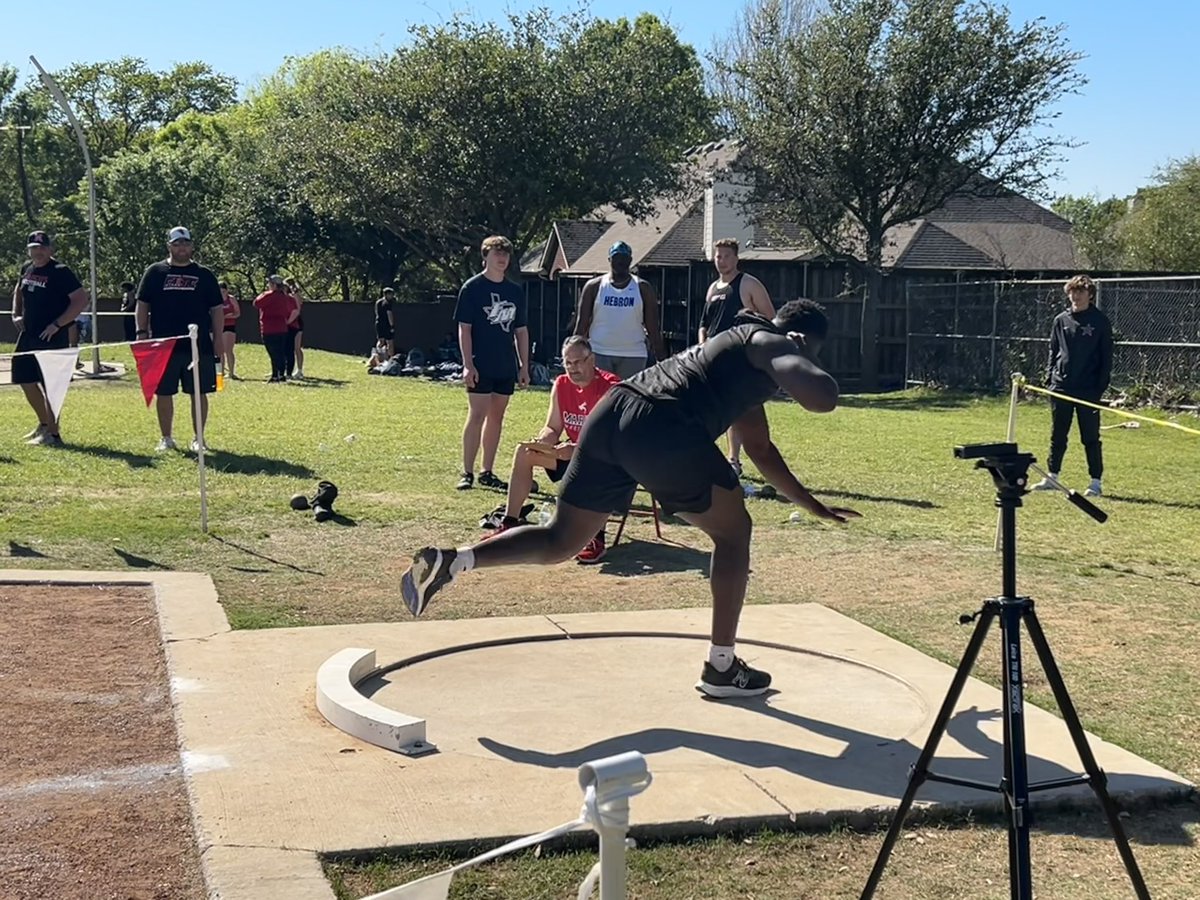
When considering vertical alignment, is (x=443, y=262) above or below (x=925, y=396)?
above

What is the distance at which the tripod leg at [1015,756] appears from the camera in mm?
3375

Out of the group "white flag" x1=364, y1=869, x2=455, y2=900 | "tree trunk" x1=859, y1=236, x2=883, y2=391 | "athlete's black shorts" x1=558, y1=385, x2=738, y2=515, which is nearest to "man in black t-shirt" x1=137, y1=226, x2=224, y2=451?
"athlete's black shorts" x1=558, y1=385, x2=738, y2=515

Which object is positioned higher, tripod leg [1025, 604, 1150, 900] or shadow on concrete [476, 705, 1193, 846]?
tripod leg [1025, 604, 1150, 900]

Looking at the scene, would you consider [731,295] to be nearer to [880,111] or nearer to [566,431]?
[566,431]

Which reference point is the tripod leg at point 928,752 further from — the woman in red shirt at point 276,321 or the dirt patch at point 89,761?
the woman in red shirt at point 276,321

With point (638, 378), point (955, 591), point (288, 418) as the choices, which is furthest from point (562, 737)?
point (288, 418)

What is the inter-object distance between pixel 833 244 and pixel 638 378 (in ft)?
80.6

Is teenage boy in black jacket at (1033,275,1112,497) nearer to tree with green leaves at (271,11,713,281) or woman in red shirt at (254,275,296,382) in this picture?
woman in red shirt at (254,275,296,382)

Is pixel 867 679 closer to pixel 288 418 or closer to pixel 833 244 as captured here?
pixel 288 418

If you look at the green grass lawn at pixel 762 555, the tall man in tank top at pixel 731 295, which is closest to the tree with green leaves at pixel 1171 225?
the green grass lawn at pixel 762 555

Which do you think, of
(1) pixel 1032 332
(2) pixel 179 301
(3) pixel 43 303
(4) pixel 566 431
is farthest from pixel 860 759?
(1) pixel 1032 332

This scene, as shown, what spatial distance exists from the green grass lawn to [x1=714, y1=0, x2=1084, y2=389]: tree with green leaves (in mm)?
12586

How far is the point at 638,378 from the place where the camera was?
18.4ft

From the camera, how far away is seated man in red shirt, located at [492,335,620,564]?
29.5 feet
